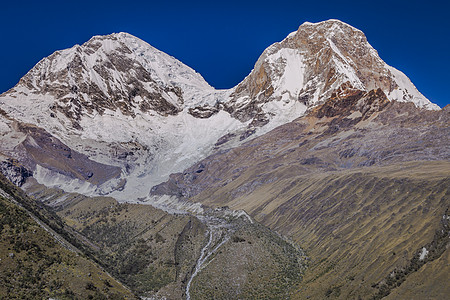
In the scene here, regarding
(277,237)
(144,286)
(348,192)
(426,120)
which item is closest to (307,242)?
(277,237)

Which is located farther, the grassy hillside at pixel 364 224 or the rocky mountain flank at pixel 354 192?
the rocky mountain flank at pixel 354 192

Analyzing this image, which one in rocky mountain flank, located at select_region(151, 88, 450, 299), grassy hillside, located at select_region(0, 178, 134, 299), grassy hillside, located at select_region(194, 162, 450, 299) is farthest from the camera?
rocky mountain flank, located at select_region(151, 88, 450, 299)

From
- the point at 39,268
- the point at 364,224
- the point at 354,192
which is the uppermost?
the point at 354,192

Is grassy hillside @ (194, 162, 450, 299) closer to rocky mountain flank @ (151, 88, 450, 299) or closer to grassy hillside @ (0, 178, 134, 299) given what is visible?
rocky mountain flank @ (151, 88, 450, 299)

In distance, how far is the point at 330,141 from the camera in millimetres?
154000

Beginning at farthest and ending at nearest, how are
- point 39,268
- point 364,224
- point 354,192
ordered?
1. point 354,192
2. point 364,224
3. point 39,268

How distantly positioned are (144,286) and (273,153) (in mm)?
113187

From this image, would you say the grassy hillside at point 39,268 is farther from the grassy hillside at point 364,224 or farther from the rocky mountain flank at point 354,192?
the grassy hillside at point 364,224

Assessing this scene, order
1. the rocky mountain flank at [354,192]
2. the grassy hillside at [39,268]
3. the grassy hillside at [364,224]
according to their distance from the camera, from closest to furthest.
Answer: the grassy hillside at [39,268]
the grassy hillside at [364,224]
the rocky mountain flank at [354,192]

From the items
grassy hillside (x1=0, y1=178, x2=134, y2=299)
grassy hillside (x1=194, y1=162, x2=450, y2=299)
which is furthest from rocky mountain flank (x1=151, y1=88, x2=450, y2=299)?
grassy hillside (x1=0, y1=178, x2=134, y2=299)

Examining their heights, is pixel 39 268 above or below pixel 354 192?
below

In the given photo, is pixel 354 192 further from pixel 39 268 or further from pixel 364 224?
pixel 39 268

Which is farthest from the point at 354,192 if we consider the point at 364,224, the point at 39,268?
the point at 39,268

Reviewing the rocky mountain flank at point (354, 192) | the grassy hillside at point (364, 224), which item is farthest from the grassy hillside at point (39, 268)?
the grassy hillside at point (364, 224)
